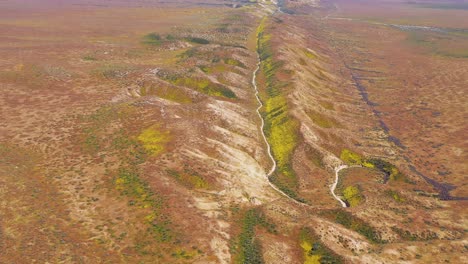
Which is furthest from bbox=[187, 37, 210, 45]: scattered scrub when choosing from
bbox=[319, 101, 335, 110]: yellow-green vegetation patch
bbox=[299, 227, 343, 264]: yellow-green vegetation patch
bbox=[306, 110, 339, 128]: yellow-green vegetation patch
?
bbox=[299, 227, 343, 264]: yellow-green vegetation patch

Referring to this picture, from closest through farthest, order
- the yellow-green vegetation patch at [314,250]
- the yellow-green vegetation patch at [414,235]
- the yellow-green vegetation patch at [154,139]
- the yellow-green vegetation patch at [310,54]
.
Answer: the yellow-green vegetation patch at [314,250], the yellow-green vegetation patch at [414,235], the yellow-green vegetation patch at [154,139], the yellow-green vegetation patch at [310,54]

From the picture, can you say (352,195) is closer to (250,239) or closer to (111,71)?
(250,239)

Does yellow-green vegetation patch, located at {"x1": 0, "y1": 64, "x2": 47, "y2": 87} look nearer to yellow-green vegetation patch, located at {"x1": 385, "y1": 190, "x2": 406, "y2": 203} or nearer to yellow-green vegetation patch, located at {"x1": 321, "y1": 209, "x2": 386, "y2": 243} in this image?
yellow-green vegetation patch, located at {"x1": 321, "y1": 209, "x2": 386, "y2": 243}

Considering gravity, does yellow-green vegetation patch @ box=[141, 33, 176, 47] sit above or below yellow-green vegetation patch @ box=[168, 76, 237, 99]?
above

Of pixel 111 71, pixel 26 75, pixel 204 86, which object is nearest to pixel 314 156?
pixel 204 86

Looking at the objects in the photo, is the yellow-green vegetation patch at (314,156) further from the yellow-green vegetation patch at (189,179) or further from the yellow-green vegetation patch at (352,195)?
the yellow-green vegetation patch at (189,179)

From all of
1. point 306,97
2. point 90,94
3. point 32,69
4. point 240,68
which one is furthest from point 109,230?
point 240,68

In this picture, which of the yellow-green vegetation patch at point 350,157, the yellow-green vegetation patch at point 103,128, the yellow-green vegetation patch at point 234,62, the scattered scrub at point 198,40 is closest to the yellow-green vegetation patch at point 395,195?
the yellow-green vegetation patch at point 350,157

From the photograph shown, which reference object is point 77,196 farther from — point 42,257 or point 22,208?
point 42,257
